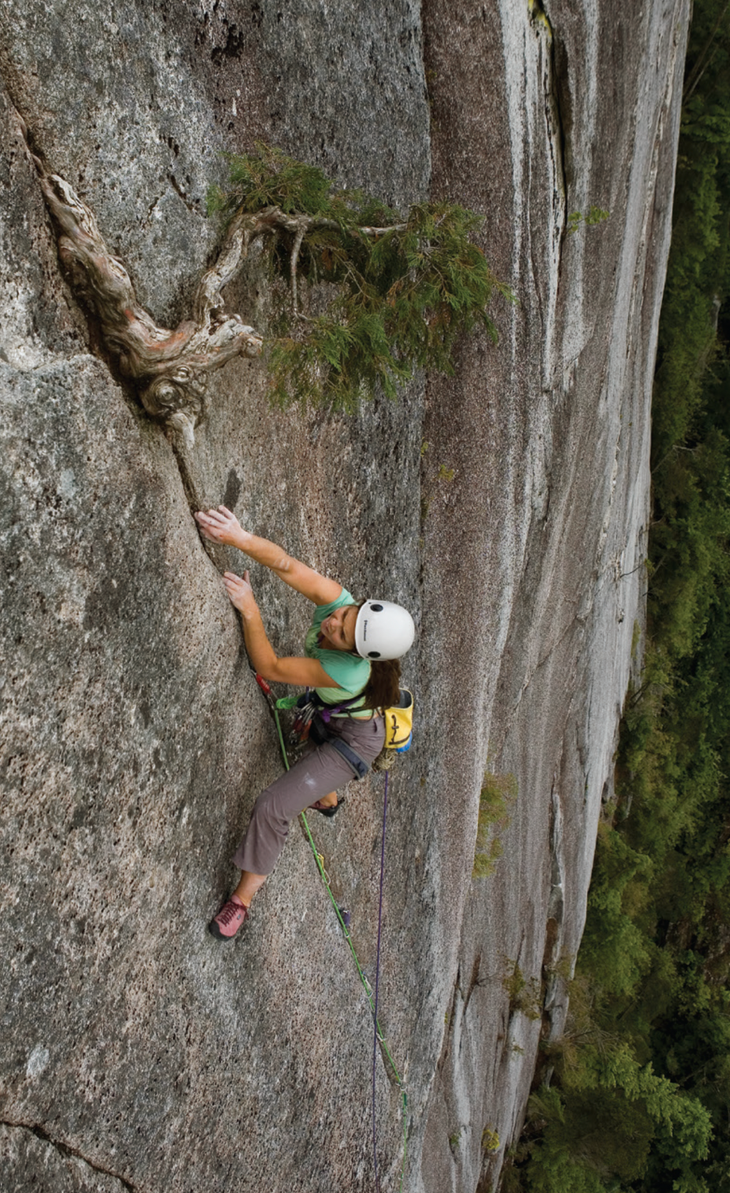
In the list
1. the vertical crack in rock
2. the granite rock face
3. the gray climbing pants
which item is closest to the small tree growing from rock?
the granite rock face

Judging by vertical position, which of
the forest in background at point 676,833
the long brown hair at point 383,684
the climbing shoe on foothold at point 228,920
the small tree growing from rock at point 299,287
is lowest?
the forest in background at point 676,833

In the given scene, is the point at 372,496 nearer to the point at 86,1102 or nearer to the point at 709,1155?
the point at 86,1102

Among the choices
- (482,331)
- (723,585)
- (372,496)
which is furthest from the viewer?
(723,585)

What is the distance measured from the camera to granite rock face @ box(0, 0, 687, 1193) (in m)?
3.17

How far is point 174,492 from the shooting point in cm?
374

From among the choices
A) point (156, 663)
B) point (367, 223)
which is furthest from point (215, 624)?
point (367, 223)

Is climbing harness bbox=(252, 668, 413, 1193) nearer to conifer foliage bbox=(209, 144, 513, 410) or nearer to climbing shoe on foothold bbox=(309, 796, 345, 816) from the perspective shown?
climbing shoe on foothold bbox=(309, 796, 345, 816)

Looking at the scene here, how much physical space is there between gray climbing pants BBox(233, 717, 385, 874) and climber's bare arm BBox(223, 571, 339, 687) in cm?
48

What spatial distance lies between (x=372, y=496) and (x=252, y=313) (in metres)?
1.69

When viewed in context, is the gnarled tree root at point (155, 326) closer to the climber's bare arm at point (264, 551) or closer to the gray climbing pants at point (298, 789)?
the climber's bare arm at point (264, 551)

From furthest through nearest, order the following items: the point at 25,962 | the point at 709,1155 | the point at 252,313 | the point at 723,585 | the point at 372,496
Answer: the point at 723,585, the point at 709,1155, the point at 372,496, the point at 252,313, the point at 25,962

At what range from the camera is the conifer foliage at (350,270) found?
3750 mm

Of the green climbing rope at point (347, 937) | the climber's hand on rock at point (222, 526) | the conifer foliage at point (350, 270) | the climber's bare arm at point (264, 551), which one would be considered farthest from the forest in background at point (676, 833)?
the climber's hand on rock at point (222, 526)

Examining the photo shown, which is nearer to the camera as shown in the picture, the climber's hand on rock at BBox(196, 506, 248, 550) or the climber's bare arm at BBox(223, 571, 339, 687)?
the climber's hand on rock at BBox(196, 506, 248, 550)
